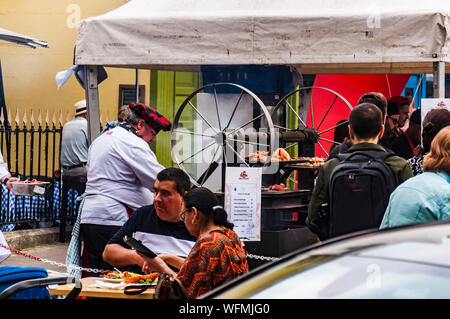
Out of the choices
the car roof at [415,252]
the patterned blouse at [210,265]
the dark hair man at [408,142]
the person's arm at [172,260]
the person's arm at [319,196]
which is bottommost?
the person's arm at [172,260]

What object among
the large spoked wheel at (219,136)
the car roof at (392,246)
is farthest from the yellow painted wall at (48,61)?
the car roof at (392,246)

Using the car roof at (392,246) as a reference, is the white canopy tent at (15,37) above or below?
above

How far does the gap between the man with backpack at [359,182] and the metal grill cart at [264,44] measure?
5.07 feet

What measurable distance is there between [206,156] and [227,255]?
299 cm

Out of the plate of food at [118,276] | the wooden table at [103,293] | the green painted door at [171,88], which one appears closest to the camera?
the wooden table at [103,293]

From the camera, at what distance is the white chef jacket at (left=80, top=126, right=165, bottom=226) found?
589 cm

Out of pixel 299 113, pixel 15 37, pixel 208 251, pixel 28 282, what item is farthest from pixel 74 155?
pixel 28 282

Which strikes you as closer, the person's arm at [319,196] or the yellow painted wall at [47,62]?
the person's arm at [319,196]

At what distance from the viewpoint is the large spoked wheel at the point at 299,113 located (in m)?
7.35

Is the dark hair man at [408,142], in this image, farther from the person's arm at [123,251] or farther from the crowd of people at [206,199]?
the person's arm at [123,251]

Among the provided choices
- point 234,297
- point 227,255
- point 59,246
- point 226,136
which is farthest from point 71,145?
point 234,297

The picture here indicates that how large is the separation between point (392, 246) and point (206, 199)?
2295 millimetres

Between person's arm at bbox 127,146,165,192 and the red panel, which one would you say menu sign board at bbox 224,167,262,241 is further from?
the red panel
